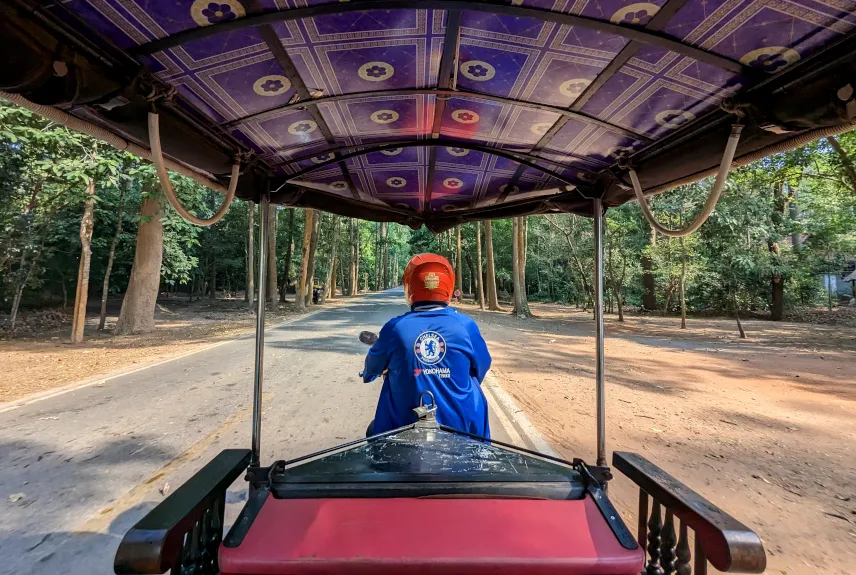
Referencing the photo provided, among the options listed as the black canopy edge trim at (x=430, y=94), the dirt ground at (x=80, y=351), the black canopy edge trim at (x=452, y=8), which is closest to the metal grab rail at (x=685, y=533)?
the black canopy edge trim at (x=452, y=8)

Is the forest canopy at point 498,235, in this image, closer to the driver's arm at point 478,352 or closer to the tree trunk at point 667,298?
the tree trunk at point 667,298

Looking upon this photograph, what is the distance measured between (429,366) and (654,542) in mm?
1270

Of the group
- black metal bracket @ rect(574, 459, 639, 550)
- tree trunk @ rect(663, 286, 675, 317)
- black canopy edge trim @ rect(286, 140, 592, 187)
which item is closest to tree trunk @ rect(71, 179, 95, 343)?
black canopy edge trim @ rect(286, 140, 592, 187)

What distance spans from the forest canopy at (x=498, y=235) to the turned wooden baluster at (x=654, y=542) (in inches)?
301

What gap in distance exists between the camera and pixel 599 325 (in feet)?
9.25

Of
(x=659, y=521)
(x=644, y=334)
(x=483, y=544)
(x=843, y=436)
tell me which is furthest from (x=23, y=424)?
(x=644, y=334)

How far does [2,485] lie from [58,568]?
72.7 inches

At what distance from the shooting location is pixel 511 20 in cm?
165

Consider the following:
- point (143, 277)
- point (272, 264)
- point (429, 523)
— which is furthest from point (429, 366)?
point (272, 264)

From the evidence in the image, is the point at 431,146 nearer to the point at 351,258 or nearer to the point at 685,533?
the point at 685,533

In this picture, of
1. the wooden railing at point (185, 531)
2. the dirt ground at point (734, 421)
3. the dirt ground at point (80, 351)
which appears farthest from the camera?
the dirt ground at point (80, 351)

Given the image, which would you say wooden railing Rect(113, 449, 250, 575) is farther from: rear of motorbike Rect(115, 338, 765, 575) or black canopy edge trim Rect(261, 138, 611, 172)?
black canopy edge trim Rect(261, 138, 611, 172)

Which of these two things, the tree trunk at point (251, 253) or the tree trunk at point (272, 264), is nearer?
the tree trunk at point (251, 253)

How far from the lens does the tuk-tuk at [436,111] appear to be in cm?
140
